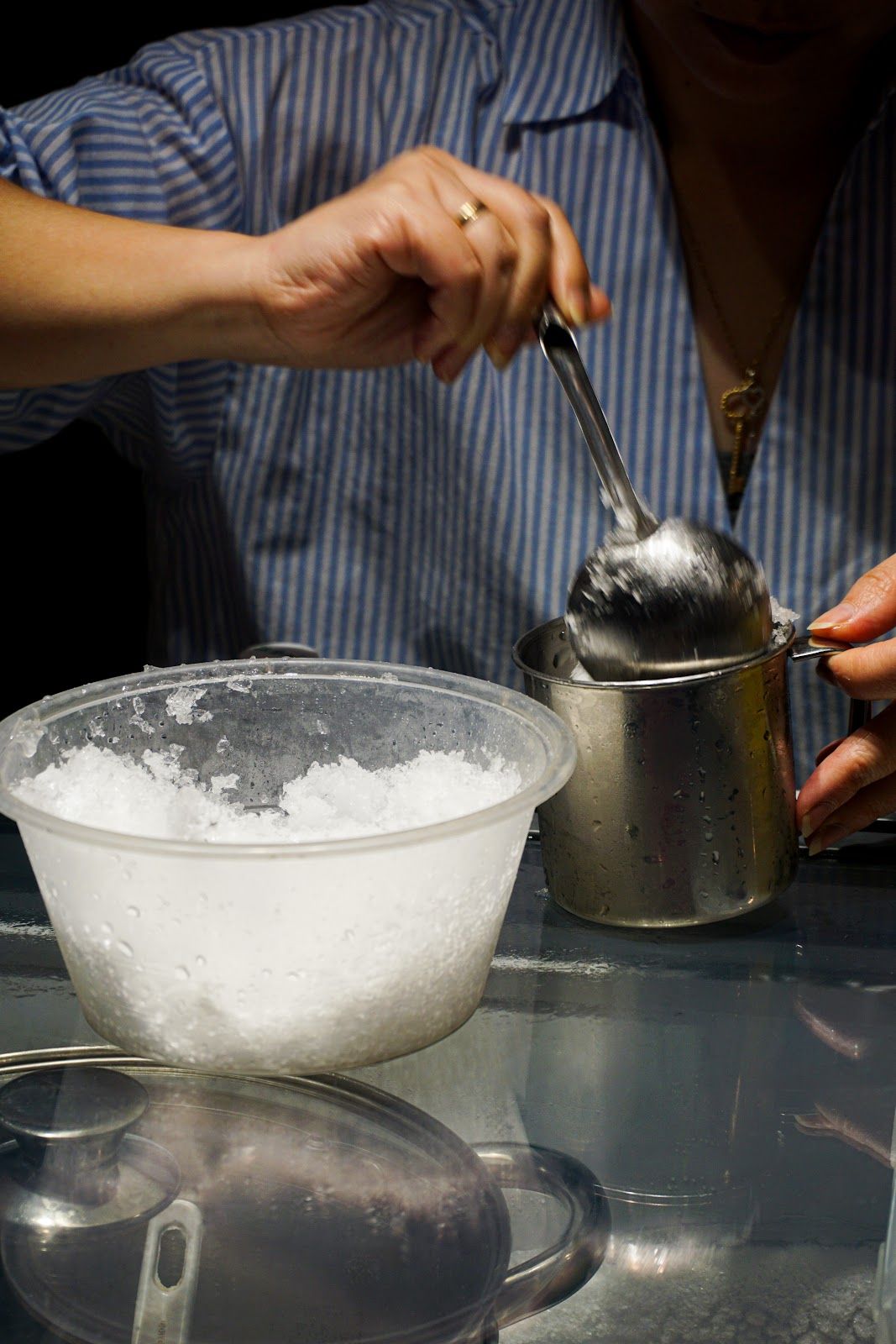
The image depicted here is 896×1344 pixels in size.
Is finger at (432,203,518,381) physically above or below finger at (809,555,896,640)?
above

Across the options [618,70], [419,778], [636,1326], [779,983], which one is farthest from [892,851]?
[618,70]

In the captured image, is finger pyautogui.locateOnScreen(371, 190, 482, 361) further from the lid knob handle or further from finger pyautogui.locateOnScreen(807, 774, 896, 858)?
the lid knob handle

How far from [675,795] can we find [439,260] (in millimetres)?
390

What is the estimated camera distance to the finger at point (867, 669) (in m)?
0.72

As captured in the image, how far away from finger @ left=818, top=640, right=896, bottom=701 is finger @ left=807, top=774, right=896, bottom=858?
60 mm

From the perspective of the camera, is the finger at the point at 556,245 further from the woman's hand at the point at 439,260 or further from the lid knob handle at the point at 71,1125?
the lid knob handle at the point at 71,1125

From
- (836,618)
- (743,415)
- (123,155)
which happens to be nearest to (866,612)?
(836,618)

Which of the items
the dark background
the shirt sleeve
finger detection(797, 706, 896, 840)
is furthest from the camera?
the dark background

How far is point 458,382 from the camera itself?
1235 millimetres

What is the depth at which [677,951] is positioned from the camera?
686 millimetres

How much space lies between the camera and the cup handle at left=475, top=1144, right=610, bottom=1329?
0.45 metres

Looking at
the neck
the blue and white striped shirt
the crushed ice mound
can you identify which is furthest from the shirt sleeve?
the crushed ice mound

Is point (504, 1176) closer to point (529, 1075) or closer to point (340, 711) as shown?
point (529, 1075)

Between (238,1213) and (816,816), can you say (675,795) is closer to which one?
(816,816)
